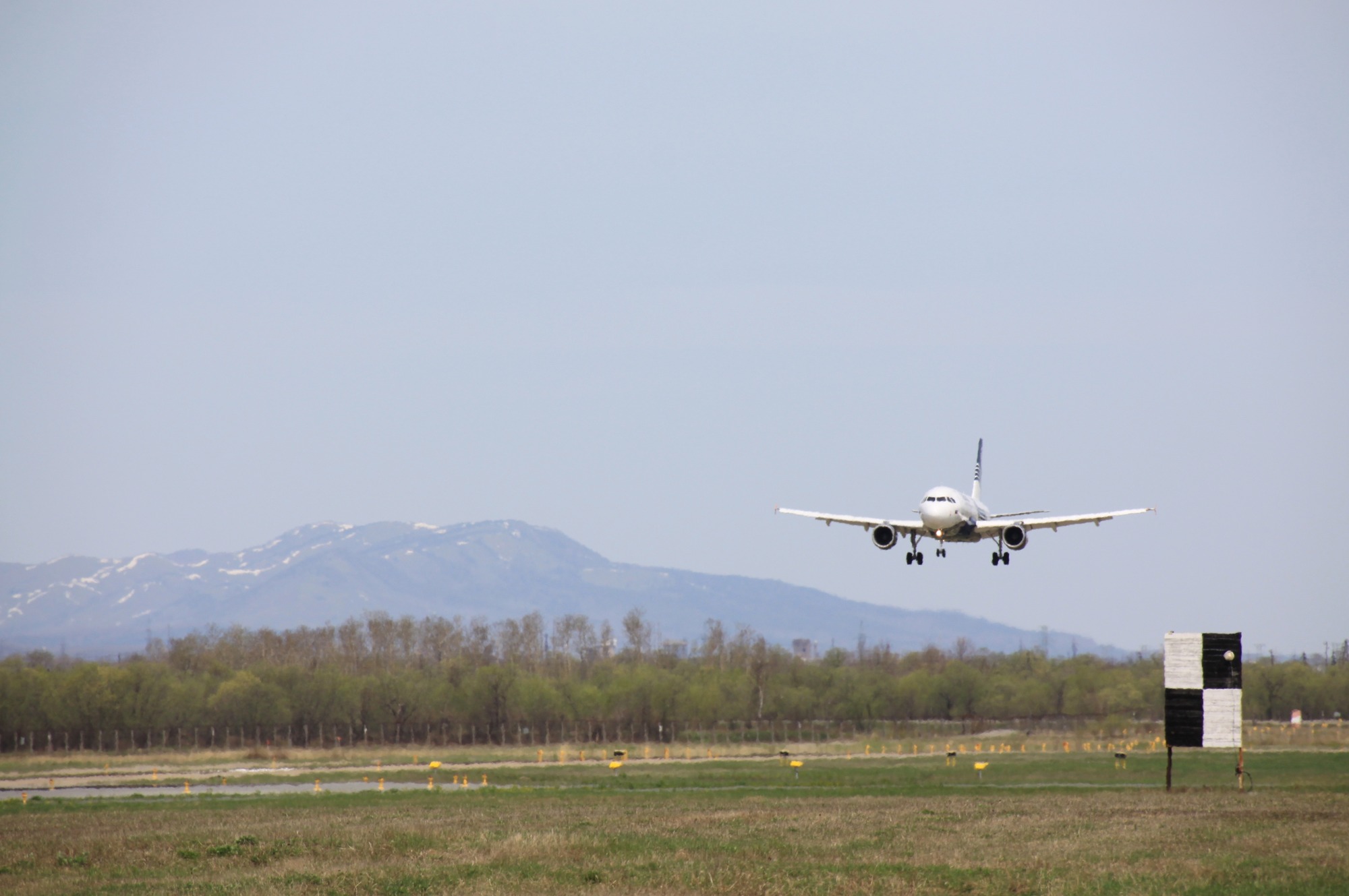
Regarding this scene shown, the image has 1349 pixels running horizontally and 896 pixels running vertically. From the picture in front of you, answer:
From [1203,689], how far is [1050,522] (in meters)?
19.3

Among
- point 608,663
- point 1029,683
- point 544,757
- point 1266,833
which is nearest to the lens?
point 1266,833

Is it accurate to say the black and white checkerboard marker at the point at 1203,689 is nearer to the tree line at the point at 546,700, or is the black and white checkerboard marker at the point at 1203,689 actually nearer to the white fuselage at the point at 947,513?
the white fuselage at the point at 947,513

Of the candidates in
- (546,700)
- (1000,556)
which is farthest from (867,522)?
(546,700)

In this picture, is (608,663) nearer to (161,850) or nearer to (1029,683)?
(1029,683)

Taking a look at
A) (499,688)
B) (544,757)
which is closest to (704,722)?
(499,688)

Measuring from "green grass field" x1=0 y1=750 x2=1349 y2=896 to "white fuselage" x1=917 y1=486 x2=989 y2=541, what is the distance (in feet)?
35.8

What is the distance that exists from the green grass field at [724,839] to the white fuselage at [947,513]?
10.9 metres

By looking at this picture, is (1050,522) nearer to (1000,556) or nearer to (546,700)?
(1000,556)

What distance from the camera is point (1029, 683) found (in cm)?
14825

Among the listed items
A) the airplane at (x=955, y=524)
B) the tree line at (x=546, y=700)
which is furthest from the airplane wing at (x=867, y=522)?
the tree line at (x=546, y=700)

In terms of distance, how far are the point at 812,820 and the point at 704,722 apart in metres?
90.7

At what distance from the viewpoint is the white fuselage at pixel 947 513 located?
190ft

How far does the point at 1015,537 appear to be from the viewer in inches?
2424

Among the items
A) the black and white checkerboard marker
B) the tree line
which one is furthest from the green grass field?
the tree line
